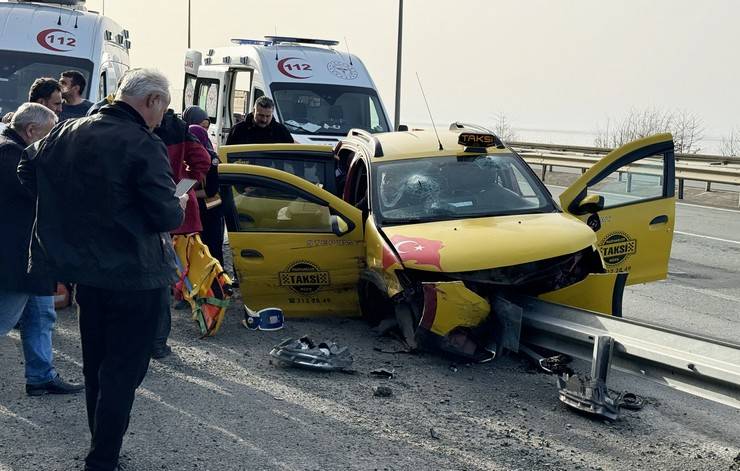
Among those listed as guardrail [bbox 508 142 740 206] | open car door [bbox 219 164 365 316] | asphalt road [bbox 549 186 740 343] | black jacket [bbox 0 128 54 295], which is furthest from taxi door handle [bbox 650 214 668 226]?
guardrail [bbox 508 142 740 206]

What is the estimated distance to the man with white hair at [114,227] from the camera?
457cm

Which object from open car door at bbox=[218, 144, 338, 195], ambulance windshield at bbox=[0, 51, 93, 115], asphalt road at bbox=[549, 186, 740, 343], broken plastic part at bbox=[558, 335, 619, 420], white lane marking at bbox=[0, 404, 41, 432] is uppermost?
ambulance windshield at bbox=[0, 51, 93, 115]

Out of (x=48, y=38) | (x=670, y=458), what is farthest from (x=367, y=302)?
(x=48, y=38)

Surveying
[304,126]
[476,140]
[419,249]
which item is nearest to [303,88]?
[304,126]

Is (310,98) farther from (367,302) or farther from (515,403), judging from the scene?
(515,403)

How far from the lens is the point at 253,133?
11672mm

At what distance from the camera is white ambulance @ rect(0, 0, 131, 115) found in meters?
13.8

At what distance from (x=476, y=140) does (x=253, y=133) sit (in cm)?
363

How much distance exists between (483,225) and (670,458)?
2.66m

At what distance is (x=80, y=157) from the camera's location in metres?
4.61

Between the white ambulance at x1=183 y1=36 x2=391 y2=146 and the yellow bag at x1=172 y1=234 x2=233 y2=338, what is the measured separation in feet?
23.3

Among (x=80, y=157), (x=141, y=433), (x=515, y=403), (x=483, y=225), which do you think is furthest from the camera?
(x=483, y=225)

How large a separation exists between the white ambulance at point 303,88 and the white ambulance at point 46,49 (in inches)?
92.1

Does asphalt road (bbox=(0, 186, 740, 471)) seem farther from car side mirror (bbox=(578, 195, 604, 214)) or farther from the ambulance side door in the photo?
the ambulance side door
